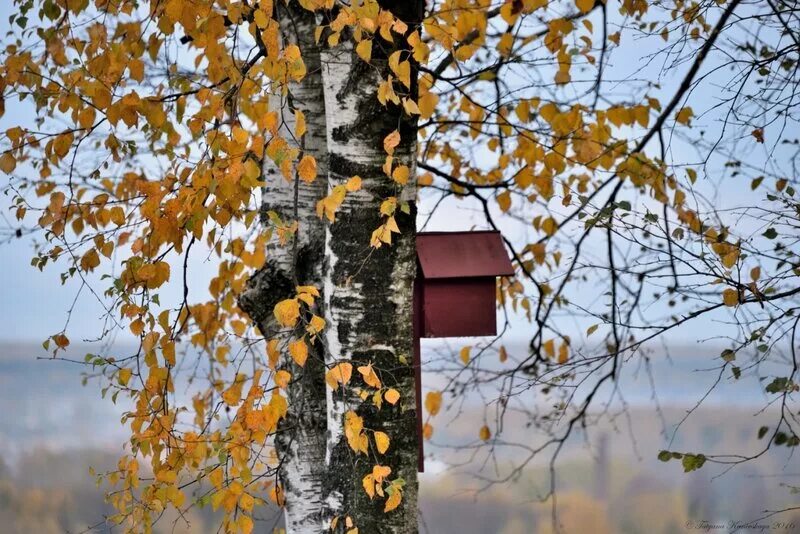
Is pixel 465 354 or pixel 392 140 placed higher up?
pixel 392 140

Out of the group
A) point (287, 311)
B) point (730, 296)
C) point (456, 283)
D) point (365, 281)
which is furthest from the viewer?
point (456, 283)

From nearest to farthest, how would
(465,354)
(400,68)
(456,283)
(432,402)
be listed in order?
(400,68)
(456,283)
(432,402)
(465,354)

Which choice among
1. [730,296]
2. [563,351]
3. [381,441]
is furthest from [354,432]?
[563,351]

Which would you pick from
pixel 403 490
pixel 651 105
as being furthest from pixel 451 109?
pixel 403 490

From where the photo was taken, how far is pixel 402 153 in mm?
2482

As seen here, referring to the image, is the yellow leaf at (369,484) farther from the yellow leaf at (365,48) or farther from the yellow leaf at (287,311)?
the yellow leaf at (365,48)

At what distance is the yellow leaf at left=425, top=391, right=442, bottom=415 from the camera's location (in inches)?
146

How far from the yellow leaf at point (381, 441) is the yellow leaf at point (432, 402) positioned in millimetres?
1370

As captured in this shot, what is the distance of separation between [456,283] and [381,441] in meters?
0.73

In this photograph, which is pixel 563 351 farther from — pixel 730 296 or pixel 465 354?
pixel 730 296

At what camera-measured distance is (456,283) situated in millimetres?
2887

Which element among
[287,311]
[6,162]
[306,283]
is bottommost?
[287,311]

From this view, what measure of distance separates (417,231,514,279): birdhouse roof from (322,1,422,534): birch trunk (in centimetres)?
36

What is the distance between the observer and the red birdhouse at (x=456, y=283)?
2852mm
